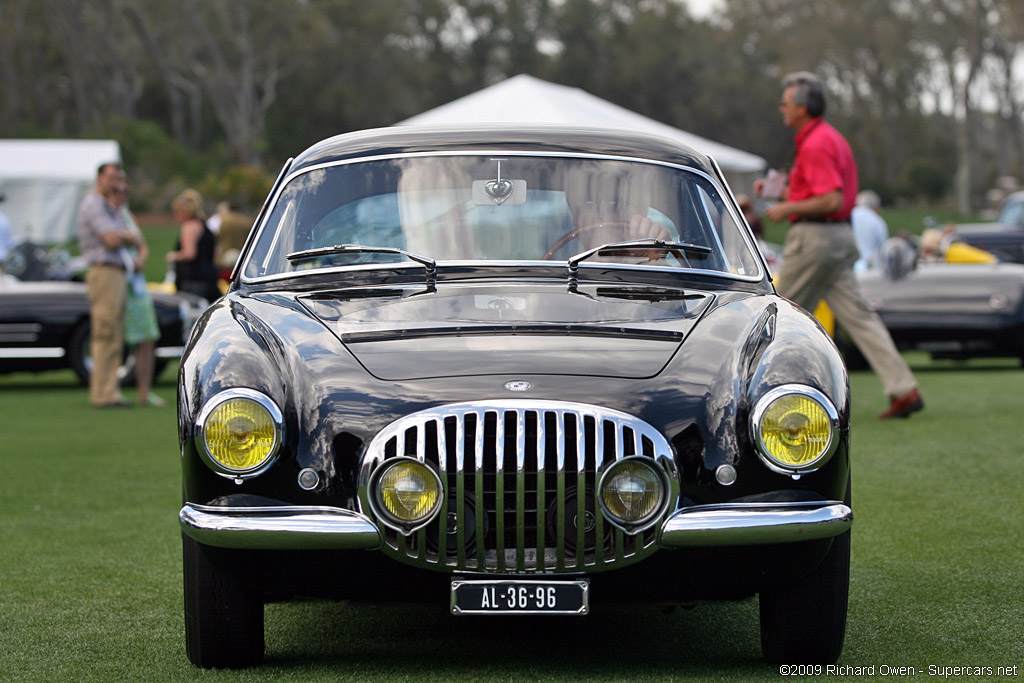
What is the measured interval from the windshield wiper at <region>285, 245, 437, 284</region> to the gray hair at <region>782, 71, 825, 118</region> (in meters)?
4.83

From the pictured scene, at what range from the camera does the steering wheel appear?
4.36 m

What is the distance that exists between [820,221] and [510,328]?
201 inches

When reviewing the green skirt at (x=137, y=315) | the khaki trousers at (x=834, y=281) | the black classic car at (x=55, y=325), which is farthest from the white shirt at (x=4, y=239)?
the khaki trousers at (x=834, y=281)

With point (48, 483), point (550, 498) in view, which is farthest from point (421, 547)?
point (48, 483)

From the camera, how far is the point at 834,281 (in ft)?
28.0

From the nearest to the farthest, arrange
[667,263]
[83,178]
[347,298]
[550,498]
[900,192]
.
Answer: [550,498]
[347,298]
[667,263]
[83,178]
[900,192]

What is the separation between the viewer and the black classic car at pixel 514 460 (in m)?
3.30

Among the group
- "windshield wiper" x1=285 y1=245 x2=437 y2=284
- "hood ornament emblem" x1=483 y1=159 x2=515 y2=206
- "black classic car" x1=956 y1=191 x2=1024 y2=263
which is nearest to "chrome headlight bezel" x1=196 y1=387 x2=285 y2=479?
"windshield wiper" x1=285 y1=245 x2=437 y2=284

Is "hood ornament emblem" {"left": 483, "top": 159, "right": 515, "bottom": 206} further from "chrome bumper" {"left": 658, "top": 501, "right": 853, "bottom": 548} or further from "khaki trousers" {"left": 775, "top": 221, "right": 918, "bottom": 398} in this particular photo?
"khaki trousers" {"left": 775, "top": 221, "right": 918, "bottom": 398}

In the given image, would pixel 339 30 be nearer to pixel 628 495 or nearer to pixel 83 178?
pixel 83 178

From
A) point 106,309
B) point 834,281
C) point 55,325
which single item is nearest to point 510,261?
point 834,281

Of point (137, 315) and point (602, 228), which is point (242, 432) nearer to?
point (602, 228)

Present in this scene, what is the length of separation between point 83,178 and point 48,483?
23.8 meters

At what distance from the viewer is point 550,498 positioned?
3.29 meters
